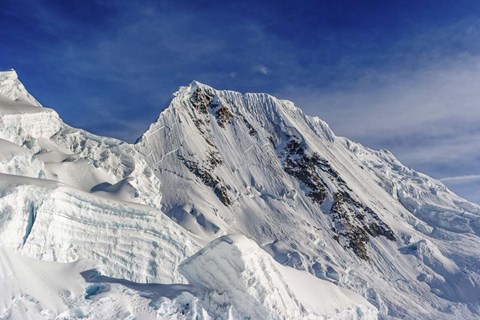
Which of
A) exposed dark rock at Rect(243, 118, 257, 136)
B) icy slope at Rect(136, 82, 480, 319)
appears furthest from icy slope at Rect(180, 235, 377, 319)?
exposed dark rock at Rect(243, 118, 257, 136)

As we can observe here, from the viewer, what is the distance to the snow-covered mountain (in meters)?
29.0

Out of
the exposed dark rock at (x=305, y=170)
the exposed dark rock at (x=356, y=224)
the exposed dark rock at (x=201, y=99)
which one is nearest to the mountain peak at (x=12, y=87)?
the exposed dark rock at (x=201, y=99)

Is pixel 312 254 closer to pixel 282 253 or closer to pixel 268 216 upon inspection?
pixel 282 253

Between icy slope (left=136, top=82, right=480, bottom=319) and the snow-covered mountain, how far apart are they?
30cm

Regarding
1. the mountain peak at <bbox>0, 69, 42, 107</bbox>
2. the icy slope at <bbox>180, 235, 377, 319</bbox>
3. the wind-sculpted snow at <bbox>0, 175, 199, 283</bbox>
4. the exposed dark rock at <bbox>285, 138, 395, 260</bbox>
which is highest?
the mountain peak at <bbox>0, 69, 42, 107</bbox>

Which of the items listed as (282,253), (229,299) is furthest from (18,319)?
(282,253)

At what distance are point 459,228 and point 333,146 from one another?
3050 cm

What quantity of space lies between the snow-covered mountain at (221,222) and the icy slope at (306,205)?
1.00 ft

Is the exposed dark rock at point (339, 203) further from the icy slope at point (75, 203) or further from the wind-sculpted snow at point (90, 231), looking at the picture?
the wind-sculpted snow at point (90, 231)

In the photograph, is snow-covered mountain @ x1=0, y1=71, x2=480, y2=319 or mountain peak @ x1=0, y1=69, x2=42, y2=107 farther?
mountain peak @ x1=0, y1=69, x2=42, y2=107

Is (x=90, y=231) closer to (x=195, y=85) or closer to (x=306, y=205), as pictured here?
(x=306, y=205)

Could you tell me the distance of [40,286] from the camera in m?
26.6

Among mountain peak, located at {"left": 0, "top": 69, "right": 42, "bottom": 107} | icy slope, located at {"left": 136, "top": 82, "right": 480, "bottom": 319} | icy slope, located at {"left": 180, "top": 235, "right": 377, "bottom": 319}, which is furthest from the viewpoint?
icy slope, located at {"left": 136, "top": 82, "right": 480, "bottom": 319}

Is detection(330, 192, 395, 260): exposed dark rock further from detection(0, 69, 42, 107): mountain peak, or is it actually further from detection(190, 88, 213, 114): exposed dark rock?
detection(0, 69, 42, 107): mountain peak
